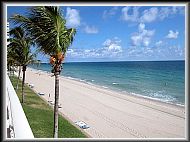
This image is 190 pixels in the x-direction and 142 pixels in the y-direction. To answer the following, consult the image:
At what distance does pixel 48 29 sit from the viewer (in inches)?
174

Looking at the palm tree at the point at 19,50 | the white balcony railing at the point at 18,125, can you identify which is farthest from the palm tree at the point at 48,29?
the palm tree at the point at 19,50

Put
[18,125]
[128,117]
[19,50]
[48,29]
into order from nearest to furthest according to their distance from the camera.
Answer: [18,125], [48,29], [19,50], [128,117]

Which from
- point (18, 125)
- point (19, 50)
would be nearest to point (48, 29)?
point (18, 125)

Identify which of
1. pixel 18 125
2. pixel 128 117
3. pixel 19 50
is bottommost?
pixel 128 117

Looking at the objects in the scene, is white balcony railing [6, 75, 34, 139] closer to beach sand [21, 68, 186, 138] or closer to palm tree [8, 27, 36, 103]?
beach sand [21, 68, 186, 138]

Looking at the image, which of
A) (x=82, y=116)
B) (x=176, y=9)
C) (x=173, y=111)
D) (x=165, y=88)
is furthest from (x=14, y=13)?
(x=165, y=88)

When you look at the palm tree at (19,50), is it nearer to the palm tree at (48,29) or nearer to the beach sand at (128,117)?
the beach sand at (128,117)

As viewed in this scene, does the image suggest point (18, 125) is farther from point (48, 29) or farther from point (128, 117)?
point (128, 117)

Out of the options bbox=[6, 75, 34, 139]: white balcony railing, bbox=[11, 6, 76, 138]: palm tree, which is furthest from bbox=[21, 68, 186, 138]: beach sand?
bbox=[6, 75, 34, 139]: white balcony railing

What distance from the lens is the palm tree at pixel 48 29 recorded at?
14.1ft

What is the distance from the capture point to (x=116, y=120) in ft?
40.2

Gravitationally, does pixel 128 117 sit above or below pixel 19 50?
below

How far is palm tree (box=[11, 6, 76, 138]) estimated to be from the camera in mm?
4305

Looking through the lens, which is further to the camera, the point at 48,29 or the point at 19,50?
the point at 19,50
